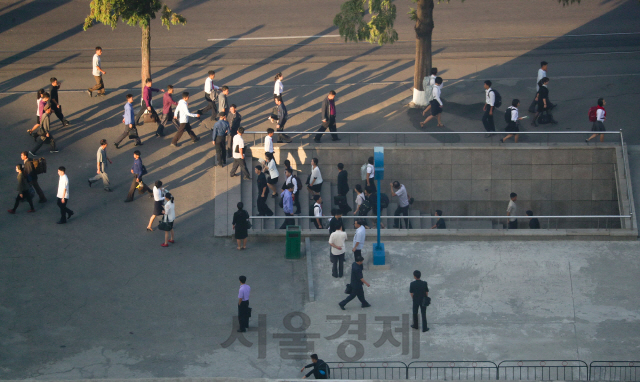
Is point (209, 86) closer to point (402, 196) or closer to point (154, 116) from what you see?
point (154, 116)

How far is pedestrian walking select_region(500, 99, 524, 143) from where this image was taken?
22930mm

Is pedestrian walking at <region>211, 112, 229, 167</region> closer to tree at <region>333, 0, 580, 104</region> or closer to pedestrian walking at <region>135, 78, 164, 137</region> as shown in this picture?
pedestrian walking at <region>135, 78, 164, 137</region>

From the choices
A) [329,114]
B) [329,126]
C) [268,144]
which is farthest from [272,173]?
[329,114]

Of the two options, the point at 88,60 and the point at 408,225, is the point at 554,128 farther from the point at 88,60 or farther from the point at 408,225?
the point at 88,60

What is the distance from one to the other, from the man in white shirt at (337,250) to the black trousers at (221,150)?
17.1 ft

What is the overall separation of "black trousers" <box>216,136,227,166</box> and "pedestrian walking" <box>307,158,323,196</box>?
2462 mm

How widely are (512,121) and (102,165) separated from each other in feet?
38.2

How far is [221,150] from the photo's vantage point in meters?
22.0

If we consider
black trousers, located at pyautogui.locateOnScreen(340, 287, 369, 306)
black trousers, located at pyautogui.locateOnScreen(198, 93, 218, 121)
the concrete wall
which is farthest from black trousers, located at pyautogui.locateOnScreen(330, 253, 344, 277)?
black trousers, located at pyautogui.locateOnScreen(198, 93, 218, 121)

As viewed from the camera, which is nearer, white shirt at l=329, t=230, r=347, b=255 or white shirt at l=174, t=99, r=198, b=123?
white shirt at l=329, t=230, r=347, b=255

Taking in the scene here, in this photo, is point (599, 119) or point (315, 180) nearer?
point (315, 180)

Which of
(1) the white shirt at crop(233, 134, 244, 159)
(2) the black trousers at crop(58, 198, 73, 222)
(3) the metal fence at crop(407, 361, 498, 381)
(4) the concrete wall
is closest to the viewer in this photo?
(3) the metal fence at crop(407, 361, 498, 381)

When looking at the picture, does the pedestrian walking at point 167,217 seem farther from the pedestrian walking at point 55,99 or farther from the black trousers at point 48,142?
the pedestrian walking at point 55,99

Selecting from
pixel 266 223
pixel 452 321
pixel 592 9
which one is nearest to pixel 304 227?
pixel 266 223
